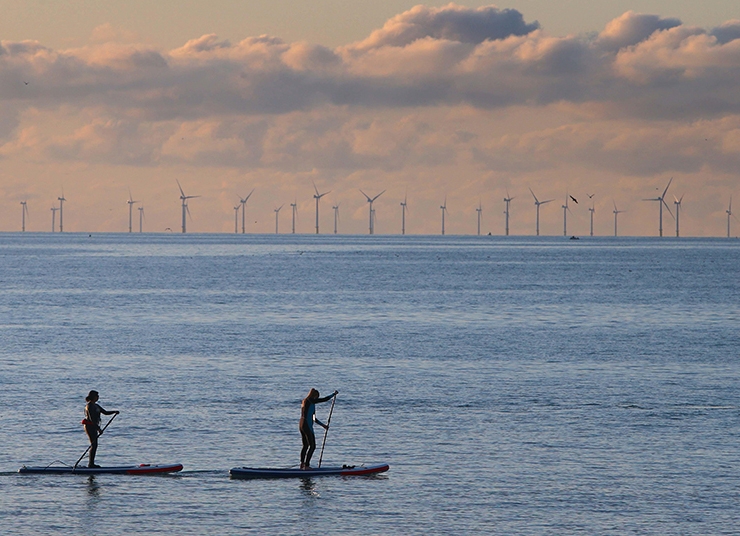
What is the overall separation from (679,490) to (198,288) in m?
140

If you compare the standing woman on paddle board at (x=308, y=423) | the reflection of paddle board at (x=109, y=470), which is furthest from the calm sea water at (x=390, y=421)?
the standing woman on paddle board at (x=308, y=423)

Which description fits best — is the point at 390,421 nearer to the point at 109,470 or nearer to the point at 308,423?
the point at 308,423

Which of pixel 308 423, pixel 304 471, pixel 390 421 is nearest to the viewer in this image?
pixel 308 423

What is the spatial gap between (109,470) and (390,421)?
16730 millimetres

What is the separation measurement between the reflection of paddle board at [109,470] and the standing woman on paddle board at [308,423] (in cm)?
503

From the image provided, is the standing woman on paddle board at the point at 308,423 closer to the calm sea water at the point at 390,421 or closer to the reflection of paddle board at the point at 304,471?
the reflection of paddle board at the point at 304,471

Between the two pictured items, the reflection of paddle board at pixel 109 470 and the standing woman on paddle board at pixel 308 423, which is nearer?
the standing woman on paddle board at pixel 308 423

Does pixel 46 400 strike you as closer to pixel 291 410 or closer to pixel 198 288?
pixel 291 410

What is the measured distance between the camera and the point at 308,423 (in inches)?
1665

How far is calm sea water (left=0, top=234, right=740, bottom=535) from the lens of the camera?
3834 centimetres

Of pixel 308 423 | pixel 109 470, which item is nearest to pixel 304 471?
pixel 308 423

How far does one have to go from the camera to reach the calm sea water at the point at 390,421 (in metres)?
38.3

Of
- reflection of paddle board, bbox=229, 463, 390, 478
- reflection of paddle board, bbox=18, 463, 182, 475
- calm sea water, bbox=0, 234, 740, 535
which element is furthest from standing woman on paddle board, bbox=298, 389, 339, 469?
reflection of paddle board, bbox=18, 463, 182, 475

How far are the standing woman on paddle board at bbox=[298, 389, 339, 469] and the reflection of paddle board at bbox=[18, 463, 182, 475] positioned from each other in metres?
5.03
